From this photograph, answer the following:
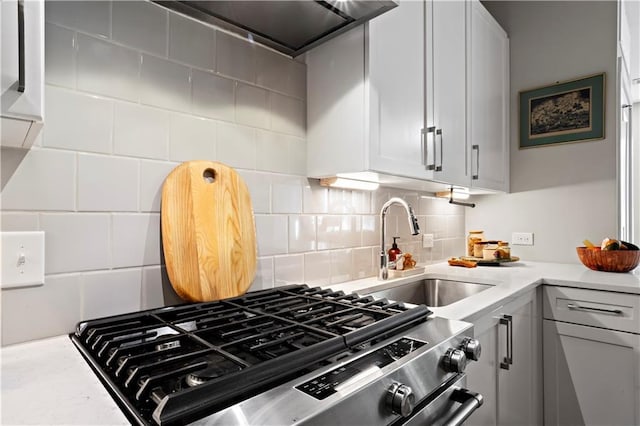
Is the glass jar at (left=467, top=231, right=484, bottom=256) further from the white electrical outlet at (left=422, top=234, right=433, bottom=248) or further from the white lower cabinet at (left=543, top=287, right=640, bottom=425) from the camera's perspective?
Result: the white lower cabinet at (left=543, top=287, right=640, bottom=425)

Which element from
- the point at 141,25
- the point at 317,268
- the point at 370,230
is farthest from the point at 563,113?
the point at 141,25

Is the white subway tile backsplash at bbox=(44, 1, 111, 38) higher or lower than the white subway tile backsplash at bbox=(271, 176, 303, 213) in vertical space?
higher

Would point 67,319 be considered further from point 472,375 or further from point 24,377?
point 472,375

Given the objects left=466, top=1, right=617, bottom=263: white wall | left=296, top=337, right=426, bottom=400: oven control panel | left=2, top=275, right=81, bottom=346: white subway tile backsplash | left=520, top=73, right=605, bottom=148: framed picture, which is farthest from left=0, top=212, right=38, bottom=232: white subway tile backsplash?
left=520, top=73, right=605, bottom=148: framed picture

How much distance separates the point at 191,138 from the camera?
1154 millimetres

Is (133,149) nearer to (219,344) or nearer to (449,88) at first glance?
(219,344)

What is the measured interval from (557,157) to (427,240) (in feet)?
3.37

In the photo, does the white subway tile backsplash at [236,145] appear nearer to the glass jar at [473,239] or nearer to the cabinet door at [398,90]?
the cabinet door at [398,90]

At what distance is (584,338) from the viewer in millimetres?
1715

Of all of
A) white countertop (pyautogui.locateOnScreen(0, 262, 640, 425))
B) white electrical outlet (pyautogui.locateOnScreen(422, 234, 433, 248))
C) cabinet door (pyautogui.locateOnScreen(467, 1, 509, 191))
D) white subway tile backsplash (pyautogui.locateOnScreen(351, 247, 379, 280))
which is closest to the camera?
white countertop (pyautogui.locateOnScreen(0, 262, 640, 425))

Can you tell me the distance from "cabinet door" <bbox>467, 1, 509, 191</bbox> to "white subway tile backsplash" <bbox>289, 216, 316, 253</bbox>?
996 millimetres

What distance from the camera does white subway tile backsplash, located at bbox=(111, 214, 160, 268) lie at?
3.28ft

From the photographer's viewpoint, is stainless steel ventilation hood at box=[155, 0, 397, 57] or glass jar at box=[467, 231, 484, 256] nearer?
stainless steel ventilation hood at box=[155, 0, 397, 57]

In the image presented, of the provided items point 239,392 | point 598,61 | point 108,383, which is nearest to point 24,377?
point 108,383
